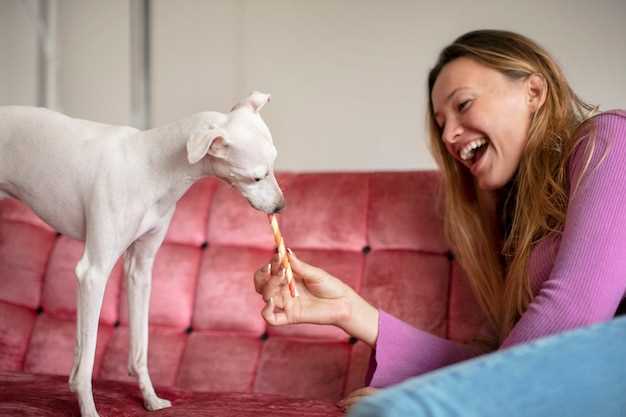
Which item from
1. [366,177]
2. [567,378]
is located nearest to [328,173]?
[366,177]

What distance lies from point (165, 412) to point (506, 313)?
60 centimetres

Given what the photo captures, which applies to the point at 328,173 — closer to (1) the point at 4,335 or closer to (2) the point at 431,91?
(2) the point at 431,91

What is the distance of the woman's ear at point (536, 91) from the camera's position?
1076mm

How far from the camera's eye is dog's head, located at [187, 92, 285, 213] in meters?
0.75

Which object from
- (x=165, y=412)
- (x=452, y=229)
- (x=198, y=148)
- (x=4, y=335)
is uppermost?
(x=198, y=148)

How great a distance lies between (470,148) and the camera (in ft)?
3.63

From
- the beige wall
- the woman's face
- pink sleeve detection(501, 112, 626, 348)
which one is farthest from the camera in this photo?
the beige wall

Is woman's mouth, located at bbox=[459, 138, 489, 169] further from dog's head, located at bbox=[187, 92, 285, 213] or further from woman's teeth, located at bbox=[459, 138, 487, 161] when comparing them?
dog's head, located at bbox=[187, 92, 285, 213]

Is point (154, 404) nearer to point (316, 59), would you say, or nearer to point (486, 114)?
point (486, 114)

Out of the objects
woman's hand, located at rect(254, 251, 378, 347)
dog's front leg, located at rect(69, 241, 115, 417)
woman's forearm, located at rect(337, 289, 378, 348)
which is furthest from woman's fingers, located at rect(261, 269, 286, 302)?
dog's front leg, located at rect(69, 241, 115, 417)

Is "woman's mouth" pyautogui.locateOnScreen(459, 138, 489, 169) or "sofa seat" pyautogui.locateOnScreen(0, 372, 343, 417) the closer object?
"sofa seat" pyautogui.locateOnScreen(0, 372, 343, 417)

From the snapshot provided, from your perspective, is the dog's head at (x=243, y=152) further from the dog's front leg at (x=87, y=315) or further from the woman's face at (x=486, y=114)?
the woman's face at (x=486, y=114)

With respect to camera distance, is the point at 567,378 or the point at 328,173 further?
the point at 328,173

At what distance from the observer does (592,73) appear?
1.50 metres
